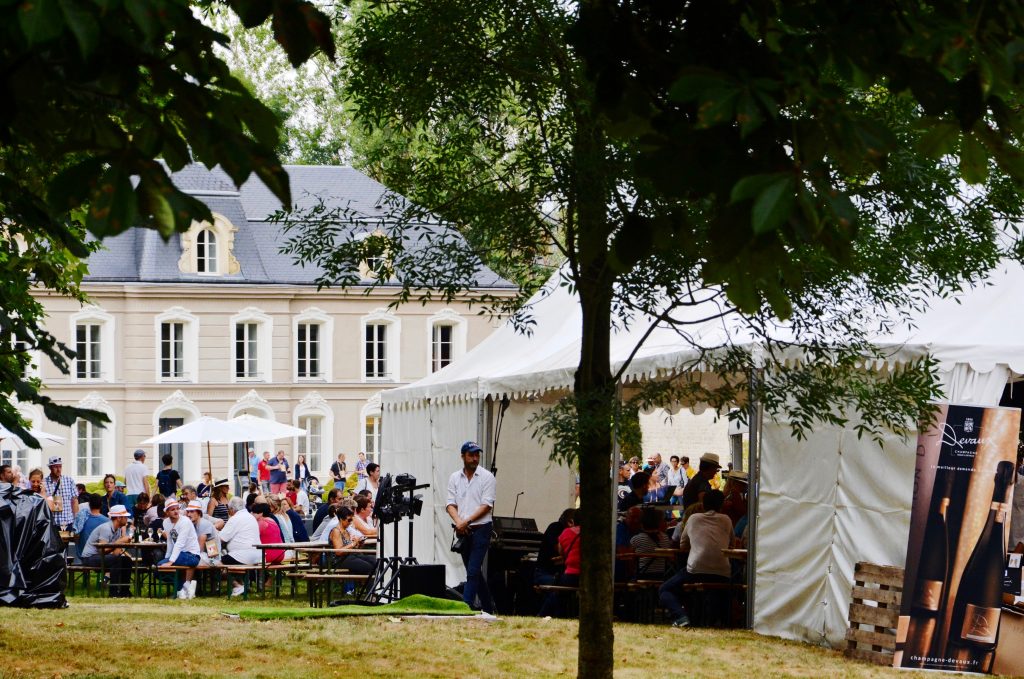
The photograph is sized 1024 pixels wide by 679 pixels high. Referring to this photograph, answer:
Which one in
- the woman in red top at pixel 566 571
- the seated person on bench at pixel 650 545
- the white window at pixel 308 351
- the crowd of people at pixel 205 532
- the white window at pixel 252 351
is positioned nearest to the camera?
the woman in red top at pixel 566 571

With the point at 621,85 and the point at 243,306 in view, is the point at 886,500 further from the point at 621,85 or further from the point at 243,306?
the point at 243,306

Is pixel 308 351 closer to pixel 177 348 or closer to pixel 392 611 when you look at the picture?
pixel 177 348

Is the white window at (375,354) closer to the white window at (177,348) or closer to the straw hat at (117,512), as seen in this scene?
the white window at (177,348)

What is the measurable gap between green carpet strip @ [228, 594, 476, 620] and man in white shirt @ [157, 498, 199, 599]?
3180mm

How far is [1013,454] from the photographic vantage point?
990 centimetres

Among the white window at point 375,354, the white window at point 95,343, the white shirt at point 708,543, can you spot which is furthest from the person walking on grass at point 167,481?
the white window at point 375,354

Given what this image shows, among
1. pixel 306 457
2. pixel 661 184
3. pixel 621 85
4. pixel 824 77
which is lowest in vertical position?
pixel 306 457

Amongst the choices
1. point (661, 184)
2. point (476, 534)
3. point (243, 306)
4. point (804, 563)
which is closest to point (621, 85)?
point (661, 184)

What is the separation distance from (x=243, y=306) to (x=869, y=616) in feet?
109

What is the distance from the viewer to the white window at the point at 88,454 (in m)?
40.2

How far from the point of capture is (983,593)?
9.73 meters

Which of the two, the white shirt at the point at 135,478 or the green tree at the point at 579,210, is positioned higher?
the green tree at the point at 579,210

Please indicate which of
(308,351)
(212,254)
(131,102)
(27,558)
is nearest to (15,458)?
(212,254)

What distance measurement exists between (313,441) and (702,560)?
3135 cm
